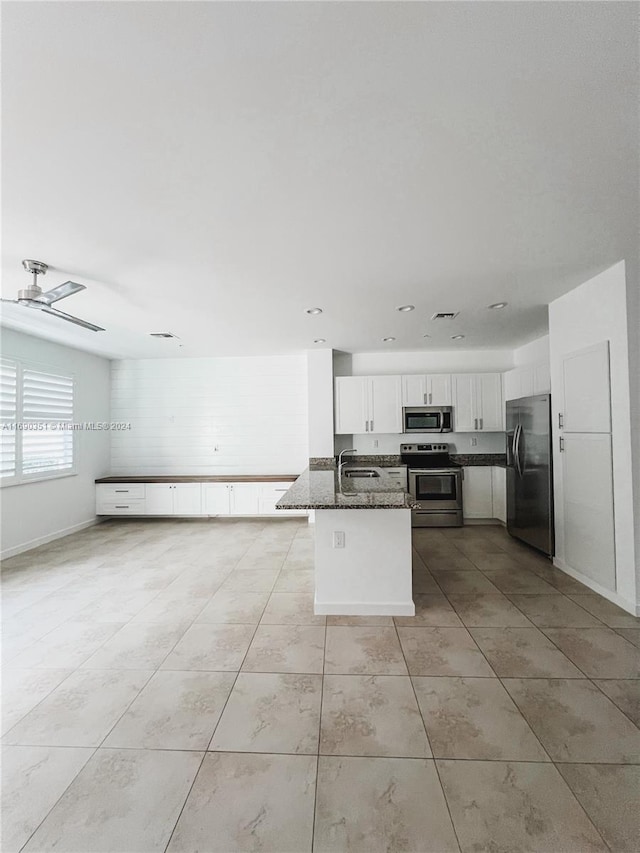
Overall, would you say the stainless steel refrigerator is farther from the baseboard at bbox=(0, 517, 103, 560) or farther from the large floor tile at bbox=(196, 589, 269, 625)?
the baseboard at bbox=(0, 517, 103, 560)

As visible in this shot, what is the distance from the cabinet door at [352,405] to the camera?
555 cm

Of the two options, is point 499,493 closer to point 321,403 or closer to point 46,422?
point 321,403

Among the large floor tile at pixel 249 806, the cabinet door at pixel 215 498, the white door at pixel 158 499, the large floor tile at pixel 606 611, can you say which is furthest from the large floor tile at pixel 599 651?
the white door at pixel 158 499

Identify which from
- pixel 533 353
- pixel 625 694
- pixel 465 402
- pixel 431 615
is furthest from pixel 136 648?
pixel 533 353

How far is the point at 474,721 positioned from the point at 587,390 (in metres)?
2.65

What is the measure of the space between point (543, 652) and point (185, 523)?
194 inches

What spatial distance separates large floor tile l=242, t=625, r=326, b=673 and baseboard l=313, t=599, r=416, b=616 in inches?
7.9

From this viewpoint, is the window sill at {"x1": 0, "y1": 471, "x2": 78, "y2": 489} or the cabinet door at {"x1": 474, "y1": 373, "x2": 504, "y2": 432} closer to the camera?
→ the window sill at {"x1": 0, "y1": 471, "x2": 78, "y2": 489}

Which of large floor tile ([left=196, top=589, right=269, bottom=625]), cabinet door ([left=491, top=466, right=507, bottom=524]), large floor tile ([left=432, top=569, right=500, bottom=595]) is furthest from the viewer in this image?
cabinet door ([left=491, top=466, right=507, bottom=524])

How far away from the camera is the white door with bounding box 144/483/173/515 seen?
5.81m

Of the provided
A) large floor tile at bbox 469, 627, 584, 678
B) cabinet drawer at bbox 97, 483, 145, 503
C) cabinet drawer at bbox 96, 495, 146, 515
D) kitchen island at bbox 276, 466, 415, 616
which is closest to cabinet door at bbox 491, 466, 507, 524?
large floor tile at bbox 469, 627, 584, 678

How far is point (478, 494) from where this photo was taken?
535 cm

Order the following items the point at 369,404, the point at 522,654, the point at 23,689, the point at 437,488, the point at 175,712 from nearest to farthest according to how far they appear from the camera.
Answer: the point at 175,712, the point at 23,689, the point at 522,654, the point at 437,488, the point at 369,404

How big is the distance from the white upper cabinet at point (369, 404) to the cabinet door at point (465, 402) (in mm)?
809
